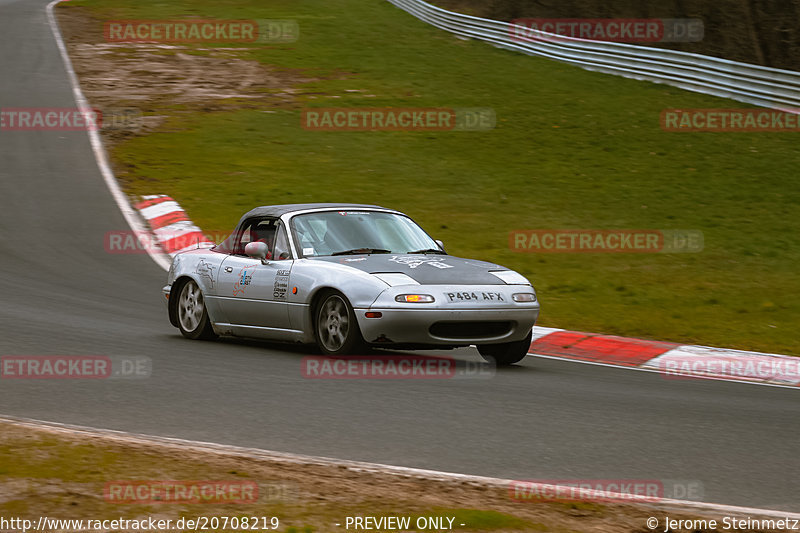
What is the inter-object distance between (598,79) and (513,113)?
16.9 feet

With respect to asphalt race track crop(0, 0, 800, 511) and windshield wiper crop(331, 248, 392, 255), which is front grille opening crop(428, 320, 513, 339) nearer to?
asphalt race track crop(0, 0, 800, 511)

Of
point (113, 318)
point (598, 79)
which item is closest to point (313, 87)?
point (598, 79)

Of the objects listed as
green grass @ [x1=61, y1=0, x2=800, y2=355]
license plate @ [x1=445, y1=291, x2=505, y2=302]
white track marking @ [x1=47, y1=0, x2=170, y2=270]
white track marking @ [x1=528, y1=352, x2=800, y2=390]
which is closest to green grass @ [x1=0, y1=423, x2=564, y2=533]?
license plate @ [x1=445, y1=291, x2=505, y2=302]

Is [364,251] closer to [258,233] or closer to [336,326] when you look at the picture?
[336,326]

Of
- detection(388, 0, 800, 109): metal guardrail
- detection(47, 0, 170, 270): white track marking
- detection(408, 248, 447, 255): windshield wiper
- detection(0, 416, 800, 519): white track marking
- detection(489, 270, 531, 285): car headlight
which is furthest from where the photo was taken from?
detection(388, 0, 800, 109): metal guardrail

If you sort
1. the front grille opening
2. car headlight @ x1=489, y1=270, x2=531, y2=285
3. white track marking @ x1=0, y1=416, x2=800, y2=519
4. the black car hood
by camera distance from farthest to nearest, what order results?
car headlight @ x1=489, y1=270, x2=531, y2=285
the black car hood
the front grille opening
white track marking @ x1=0, y1=416, x2=800, y2=519

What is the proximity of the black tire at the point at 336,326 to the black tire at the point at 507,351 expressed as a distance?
1.31 m

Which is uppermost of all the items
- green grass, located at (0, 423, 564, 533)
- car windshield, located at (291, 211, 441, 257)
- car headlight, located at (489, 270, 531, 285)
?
car windshield, located at (291, 211, 441, 257)

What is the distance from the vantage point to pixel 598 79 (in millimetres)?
31844

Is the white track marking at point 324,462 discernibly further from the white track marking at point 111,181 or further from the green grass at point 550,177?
the white track marking at point 111,181

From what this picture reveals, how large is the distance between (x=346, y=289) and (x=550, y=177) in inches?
513

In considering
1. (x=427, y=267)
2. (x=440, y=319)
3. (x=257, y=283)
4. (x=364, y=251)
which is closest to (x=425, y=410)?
(x=440, y=319)

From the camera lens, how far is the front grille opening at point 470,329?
9078 mm

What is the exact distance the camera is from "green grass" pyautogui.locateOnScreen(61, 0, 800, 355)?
45.3 ft
